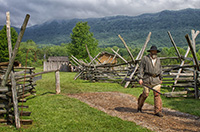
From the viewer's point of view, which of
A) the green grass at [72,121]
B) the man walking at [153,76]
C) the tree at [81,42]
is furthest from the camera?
the tree at [81,42]

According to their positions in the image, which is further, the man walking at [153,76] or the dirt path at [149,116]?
the man walking at [153,76]

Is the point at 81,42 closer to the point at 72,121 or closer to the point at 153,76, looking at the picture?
the point at 153,76

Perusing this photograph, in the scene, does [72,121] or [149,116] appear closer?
[72,121]

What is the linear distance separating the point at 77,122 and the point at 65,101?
2900mm

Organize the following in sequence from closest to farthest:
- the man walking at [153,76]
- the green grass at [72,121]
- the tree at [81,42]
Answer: the green grass at [72,121] < the man walking at [153,76] < the tree at [81,42]

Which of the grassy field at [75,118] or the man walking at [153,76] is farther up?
the man walking at [153,76]

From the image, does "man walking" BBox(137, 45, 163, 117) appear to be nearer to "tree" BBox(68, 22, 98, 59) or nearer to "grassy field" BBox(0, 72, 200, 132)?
"grassy field" BBox(0, 72, 200, 132)

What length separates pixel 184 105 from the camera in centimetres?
753

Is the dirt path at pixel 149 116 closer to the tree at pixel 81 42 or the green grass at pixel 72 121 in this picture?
the green grass at pixel 72 121

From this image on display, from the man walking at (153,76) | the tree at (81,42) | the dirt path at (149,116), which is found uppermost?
the tree at (81,42)

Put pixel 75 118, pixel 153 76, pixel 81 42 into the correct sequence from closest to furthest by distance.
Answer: pixel 75 118
pixel 153 76
pixel 81 42

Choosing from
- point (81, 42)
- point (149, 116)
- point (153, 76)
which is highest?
point (81, 42)

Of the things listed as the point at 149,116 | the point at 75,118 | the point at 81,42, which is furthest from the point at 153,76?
the point at 81,42

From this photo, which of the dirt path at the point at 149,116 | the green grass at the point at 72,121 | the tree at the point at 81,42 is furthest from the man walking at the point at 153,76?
the tree at the point at 81,42
